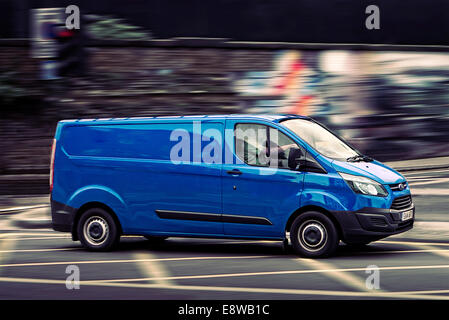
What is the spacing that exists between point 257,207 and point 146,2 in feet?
49.8

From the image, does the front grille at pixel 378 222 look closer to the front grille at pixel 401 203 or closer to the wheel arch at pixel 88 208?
the front grille at pixel 401 203

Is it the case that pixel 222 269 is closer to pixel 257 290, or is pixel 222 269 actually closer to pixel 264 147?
pixel 257 290

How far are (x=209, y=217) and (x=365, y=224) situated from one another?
1.89 meters

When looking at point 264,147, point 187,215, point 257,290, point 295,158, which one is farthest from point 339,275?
point 187,215

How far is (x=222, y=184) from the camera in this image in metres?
10.0

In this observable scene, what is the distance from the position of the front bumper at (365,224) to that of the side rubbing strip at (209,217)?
2.92 feet

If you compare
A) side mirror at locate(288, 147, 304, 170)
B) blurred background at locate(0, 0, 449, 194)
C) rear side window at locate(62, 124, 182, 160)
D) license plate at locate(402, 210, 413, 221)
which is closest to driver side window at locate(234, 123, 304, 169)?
side mirror at locate(288, 147, 304, 170)

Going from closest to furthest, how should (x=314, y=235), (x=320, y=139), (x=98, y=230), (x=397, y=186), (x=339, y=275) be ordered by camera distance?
(x=339, y=275)
(x=314, y=235)
(x=397, y=186)
(x=320, y=139)
(x=98, y=230)

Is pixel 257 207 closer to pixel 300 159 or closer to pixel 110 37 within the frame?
pixel 300 159

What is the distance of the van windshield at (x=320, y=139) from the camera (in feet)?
32.5

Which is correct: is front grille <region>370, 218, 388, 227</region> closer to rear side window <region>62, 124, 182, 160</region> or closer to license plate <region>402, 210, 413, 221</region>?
license plate <region>402, 210, 413, 221</region>

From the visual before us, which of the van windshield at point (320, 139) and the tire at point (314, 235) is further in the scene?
the van windshield at point (320, 139)

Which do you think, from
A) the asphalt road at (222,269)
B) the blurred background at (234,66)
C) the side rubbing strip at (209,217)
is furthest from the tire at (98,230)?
the blurred background at (234,66)
